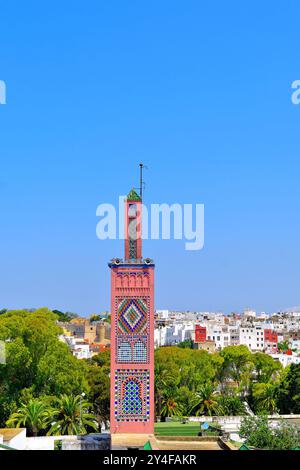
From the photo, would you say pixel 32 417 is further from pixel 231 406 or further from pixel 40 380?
pixel 231 406

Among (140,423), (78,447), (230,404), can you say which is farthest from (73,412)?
(230,404)

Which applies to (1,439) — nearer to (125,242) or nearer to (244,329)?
(125,242)

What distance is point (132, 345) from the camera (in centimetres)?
1595

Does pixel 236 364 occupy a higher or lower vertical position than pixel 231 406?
higher

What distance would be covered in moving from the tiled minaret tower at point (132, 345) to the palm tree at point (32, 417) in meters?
2.73

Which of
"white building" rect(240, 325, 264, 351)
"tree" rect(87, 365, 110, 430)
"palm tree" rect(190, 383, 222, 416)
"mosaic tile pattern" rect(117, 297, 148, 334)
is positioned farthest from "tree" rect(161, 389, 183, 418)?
"white building" rect(240, 325, 264, 351)

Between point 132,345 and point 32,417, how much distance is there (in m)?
3.59

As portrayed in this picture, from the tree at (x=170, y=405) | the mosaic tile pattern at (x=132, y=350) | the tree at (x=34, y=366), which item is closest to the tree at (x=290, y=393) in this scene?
the tree at (x=170, y=405)

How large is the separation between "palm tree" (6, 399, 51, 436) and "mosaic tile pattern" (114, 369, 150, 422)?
274cm

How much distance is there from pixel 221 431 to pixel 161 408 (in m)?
5.56

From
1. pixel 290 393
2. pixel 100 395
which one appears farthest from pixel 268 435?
pixel 290 393

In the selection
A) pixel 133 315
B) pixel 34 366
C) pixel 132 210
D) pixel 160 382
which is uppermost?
pixel 132 210

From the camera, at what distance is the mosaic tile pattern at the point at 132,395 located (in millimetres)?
15758

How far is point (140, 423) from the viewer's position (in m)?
15.8
